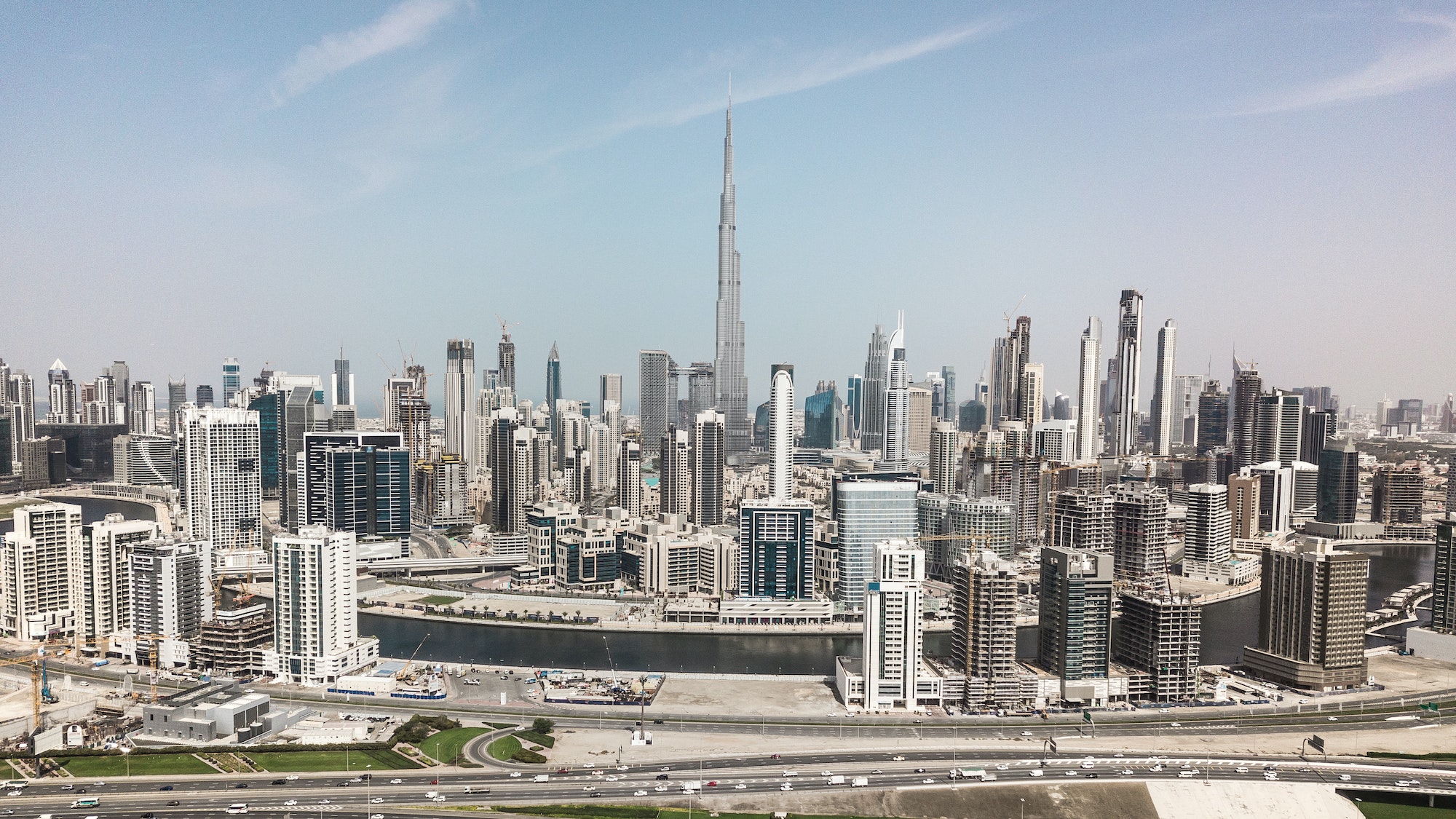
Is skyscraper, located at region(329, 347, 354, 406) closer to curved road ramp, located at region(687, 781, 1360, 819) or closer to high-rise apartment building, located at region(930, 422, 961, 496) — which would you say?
high-rise apartment building, located at region(930, 422, 961, 496)

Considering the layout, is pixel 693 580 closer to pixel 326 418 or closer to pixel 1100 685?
pixel 1100 685

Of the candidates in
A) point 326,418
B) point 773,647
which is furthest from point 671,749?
point 326,418

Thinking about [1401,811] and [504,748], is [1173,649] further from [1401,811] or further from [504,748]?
[504,748]

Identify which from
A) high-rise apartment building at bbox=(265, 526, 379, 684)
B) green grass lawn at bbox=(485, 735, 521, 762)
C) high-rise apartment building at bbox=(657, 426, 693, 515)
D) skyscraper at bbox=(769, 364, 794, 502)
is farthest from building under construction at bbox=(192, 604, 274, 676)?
high-rise apartment building at bbox=(657, 426, 693, 515)

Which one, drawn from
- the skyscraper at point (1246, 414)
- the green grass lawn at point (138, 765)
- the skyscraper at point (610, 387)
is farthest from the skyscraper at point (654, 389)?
the green grass lawn at point (138, 765)

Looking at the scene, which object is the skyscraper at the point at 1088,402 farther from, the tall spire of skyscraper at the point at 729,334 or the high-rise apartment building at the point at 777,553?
the high-rise apartment building at the point at 777,553
